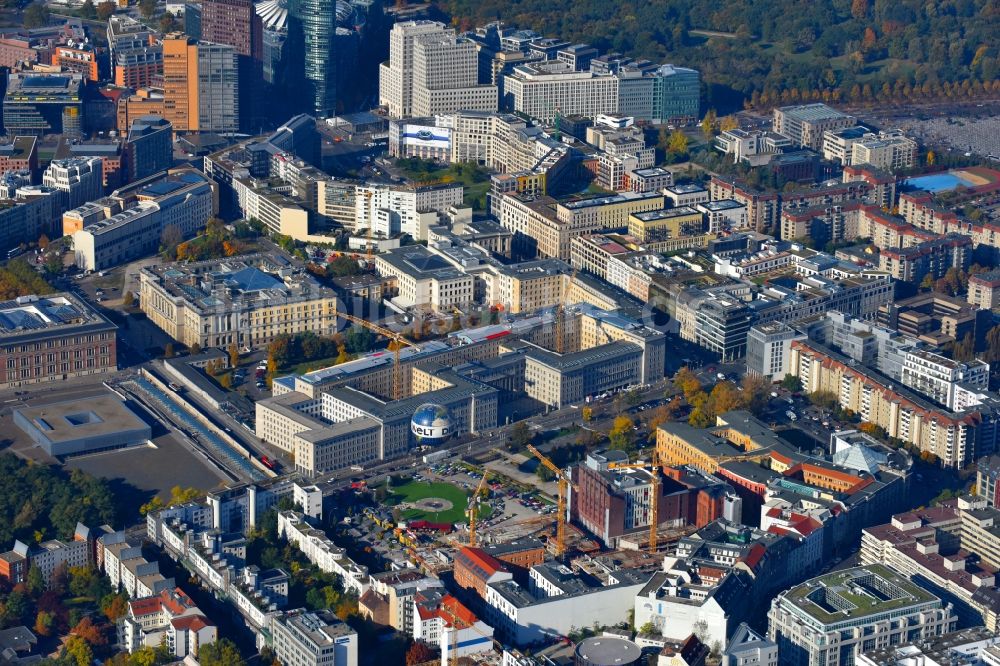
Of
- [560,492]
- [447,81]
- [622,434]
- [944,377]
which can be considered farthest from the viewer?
[447,81]

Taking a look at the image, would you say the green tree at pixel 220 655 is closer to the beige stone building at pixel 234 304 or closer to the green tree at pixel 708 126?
the beige stone building at pixel 234 304

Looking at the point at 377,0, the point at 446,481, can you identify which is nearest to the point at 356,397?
the point at 446,481

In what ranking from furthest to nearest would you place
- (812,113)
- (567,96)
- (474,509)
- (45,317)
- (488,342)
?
(567,96) → (812,113) → (45,317) → (488,342) → (474,509)

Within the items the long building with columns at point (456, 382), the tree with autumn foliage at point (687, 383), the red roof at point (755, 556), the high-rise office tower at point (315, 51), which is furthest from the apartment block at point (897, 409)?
the high-rise office tower at point (315, 51)

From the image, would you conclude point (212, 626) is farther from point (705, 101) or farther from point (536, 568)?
point (705, 101)

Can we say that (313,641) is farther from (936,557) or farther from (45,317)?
(45,317)

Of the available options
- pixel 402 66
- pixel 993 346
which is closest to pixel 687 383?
pixel 993 346
